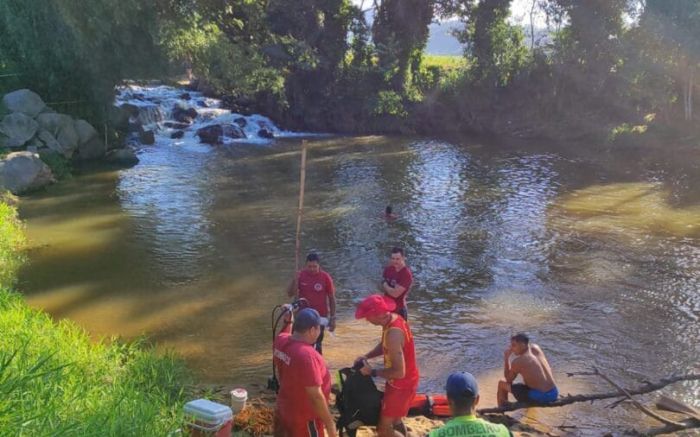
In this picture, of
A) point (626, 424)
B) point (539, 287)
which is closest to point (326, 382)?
point (626, 424)

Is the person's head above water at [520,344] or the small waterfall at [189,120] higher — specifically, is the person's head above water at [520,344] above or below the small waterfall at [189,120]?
below

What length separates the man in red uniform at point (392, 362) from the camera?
5.33 meters

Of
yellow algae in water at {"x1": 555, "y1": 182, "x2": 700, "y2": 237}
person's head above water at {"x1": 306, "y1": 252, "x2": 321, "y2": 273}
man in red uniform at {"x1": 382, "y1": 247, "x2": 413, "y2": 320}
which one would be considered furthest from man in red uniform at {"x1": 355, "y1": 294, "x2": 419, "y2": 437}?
yellow algae in water at {"x1": 555, "y1": 182, "x2": 700, "y2": 237}

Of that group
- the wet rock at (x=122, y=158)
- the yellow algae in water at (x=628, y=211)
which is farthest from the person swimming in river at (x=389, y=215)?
the wet rock at (x=122, y=158)

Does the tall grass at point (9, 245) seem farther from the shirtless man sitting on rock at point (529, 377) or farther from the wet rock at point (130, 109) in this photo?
the wet rock at point (130, 109)

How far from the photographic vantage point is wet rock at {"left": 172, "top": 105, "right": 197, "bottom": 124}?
115 feet

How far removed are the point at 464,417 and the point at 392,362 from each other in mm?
1715

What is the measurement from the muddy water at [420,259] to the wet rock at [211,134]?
636 cm

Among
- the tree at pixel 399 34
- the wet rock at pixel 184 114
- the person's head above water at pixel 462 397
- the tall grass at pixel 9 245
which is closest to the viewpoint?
the person's head above water at pixel 462 397

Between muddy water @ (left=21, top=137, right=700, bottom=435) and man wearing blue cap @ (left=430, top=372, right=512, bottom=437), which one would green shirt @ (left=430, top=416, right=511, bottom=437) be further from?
muddy water @ (left=21, top=137, right=700, bottom=435)

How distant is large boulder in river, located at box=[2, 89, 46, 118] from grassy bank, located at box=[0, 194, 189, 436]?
56.7 feet

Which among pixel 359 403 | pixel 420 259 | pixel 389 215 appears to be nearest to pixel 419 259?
pixel 420 259

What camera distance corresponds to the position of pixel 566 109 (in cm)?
3669

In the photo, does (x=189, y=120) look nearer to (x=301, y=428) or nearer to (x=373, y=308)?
(x=373, y=308)
